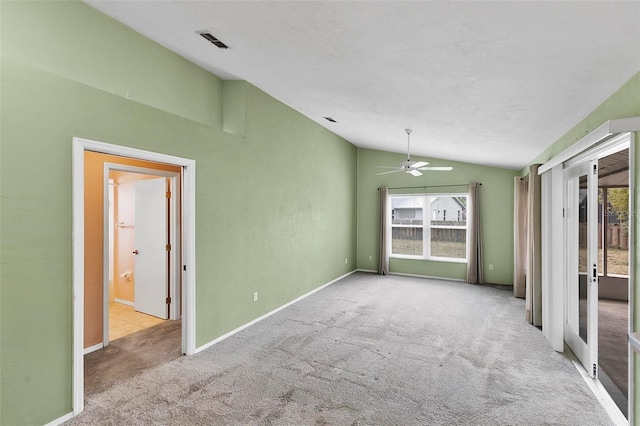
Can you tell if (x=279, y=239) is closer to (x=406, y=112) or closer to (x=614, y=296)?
(x=406, y=112)

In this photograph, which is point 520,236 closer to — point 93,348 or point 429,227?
point 429,227

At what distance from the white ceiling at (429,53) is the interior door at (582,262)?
2.09 ft

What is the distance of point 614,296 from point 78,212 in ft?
25.0

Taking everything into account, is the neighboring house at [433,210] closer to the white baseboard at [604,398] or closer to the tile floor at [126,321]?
the white baseboard at [604,398]

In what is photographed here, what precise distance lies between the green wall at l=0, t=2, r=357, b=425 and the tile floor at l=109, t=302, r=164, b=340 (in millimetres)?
1256

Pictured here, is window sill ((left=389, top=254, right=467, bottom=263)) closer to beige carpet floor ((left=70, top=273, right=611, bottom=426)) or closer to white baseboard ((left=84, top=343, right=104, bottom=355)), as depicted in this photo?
beige carpet floor ((left=70, top=273, right=611, bottom=426))

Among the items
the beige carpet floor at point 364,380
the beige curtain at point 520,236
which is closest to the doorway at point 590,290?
the beige carpet floor at point 364,380

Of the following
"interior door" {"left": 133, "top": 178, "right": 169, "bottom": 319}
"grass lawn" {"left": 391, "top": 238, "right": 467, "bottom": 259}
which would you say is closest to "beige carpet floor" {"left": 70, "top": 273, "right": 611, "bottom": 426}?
"interior door" {"left": 133, "top": 178, "right": 169, "bottom": 319}

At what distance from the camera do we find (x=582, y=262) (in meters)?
3.26

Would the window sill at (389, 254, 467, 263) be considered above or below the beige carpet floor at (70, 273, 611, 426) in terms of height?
above

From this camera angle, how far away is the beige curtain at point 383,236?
7.59 meters

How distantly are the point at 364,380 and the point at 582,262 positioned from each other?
100 inches

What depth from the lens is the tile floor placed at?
4.05 m

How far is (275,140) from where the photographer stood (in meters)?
4.79
